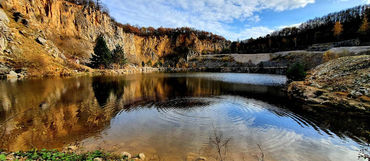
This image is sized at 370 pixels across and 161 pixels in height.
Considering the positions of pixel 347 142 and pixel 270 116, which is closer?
pixel 347 142

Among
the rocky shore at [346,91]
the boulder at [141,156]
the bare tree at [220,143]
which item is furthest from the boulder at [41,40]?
the rocky shore at [346,91]

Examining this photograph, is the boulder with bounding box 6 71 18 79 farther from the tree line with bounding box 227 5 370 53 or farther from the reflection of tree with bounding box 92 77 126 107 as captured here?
the tree line with bounding box 227 5 370 53

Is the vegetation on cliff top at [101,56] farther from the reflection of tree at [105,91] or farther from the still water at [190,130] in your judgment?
the still water at [190,130]

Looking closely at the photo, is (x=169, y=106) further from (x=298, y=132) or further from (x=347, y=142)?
(x=347, y=142)

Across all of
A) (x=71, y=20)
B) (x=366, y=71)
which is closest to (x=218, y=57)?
(x=71, y=20)

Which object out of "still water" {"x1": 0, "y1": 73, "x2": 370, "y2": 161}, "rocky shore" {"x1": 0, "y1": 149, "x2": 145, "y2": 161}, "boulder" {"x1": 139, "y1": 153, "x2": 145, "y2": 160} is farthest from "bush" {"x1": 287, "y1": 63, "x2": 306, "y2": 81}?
"rocky shore" {"x1": 0, "y1": 149, "x2": 145, "y2": 161}

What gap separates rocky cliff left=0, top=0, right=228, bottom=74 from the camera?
118ft

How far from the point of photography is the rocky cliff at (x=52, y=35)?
3584 centimetres

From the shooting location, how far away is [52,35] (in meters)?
57.9

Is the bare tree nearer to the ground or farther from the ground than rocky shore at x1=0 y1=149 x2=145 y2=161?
nearer to the ground

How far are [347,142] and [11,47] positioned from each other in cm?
5410

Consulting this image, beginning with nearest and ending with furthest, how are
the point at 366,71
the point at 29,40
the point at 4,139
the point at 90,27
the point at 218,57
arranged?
the point at 4,139, the point at 366,71, the point at 29,40, the point at 90,27, the point at 218,57

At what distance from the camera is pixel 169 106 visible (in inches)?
508

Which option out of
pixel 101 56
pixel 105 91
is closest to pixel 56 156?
pixel 105 91
